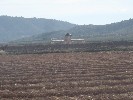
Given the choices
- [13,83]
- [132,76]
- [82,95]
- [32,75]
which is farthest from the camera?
[32,75]

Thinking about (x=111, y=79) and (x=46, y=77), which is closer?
(x=111, y=79)

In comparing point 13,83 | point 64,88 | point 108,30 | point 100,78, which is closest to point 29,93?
point 64,88

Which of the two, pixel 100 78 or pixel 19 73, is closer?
pixel 100 78

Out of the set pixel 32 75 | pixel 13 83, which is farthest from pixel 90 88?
pixel 32 75

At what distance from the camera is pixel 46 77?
21.2 metres

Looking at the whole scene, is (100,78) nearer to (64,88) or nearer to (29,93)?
(64,88)

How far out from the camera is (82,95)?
15188mm

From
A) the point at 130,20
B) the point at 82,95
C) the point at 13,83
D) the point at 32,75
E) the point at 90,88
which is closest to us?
the point at 82,95

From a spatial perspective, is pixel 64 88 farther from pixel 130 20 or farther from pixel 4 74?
pixel 130 20

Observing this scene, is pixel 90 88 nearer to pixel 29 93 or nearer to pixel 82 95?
pixel 82 95

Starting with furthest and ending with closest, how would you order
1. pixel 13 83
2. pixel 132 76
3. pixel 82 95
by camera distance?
pixel 132 76, pixel 13 83, pixel 82 95

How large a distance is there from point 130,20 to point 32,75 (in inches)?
4830

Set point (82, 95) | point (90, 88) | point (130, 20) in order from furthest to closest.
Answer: point (130, 20)
point (90, 88)
point (82, 95)

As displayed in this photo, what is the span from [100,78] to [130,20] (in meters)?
124
